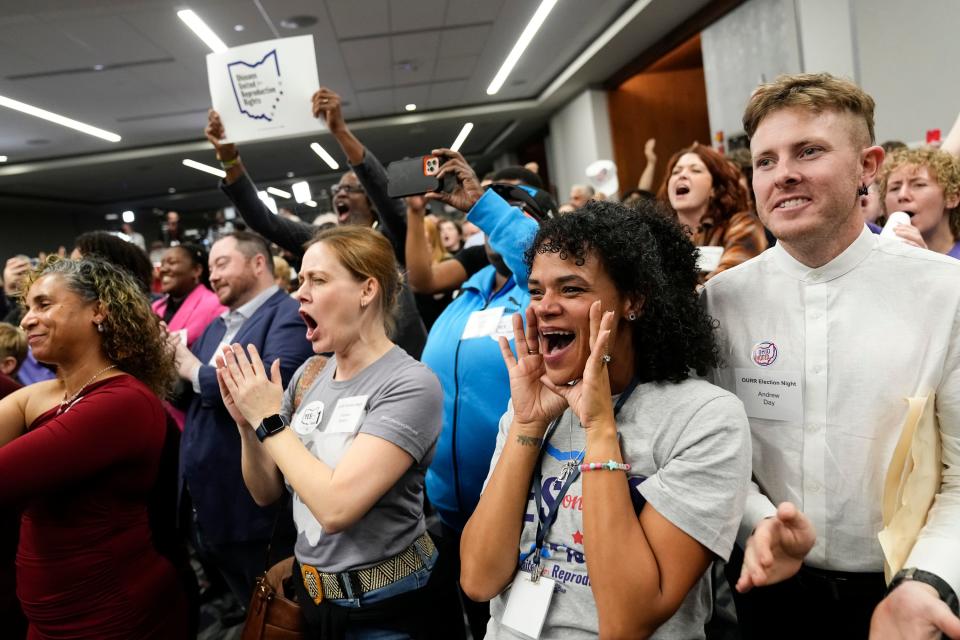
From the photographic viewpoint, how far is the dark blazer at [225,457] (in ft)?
7.44

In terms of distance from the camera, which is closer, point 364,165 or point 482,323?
point 482,323

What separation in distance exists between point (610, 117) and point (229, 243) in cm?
920

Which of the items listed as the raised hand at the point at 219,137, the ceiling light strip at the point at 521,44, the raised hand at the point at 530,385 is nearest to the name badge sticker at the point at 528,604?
the raised hand at the point at 530,385

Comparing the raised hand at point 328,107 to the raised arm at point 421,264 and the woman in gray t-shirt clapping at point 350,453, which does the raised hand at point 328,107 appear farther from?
the woman in gray t-shirt clapping at point 350,453

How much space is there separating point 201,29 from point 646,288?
21.9 ft

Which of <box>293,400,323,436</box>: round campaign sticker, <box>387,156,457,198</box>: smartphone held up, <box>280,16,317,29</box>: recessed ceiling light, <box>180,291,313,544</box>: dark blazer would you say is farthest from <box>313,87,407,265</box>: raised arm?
<box>280,16,317,29</box>: recessed ceiling light

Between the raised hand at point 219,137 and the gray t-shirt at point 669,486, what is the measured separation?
218 cm

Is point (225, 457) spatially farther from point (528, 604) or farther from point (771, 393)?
point (771, 393)

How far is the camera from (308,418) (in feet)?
5.60

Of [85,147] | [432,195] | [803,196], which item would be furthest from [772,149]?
[85,147]

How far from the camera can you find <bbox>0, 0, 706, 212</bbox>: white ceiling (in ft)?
20.5

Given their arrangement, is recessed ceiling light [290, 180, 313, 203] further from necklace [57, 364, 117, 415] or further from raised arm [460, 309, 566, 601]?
raised arm [460, 309, 566, 601]

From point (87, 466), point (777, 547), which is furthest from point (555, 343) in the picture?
point (87, 466)

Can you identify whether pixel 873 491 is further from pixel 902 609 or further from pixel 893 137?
pixel 893 137
